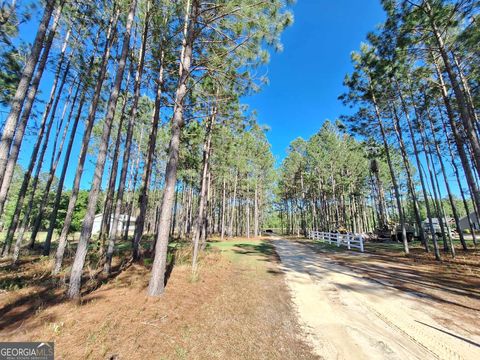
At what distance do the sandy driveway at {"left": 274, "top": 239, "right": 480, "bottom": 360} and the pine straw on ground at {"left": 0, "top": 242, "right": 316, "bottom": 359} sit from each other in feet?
1.32

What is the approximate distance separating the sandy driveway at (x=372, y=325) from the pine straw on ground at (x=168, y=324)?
404 mm

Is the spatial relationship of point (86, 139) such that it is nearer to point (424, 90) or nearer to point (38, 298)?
point (38, 298)

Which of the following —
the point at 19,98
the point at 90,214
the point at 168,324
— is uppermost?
the point at 19,98

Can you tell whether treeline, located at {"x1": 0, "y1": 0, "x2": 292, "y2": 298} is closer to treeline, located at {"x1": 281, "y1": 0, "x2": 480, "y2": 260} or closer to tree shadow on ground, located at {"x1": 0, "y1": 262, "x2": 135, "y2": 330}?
tree shadow on ground, located at {"x1": 0, "y1": 262, "x2": 135, "y2": 330}

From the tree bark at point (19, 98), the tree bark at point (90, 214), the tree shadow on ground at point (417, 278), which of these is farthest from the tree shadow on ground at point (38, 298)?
the tree shadow on ground at point (417, 278)

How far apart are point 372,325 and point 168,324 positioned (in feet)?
11.8

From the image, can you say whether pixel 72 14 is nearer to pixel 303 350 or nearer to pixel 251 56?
pixel 251 56

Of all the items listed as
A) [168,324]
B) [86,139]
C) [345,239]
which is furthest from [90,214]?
[345,239]

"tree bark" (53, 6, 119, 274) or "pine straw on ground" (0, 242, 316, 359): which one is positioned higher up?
"tree bark" (53, 6, 119, 274)

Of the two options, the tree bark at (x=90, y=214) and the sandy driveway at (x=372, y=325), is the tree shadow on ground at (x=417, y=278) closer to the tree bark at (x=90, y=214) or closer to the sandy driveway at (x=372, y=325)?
the sandy driveway at (x=372, y=325)

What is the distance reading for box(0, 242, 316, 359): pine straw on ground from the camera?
2.92m

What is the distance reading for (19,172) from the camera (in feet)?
120

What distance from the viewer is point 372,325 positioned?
364cm

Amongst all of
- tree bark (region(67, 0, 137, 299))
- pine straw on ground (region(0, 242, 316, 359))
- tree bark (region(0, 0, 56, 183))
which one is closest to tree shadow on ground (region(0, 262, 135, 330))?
pine straw on ground (region(0, 242, 316, 359))
